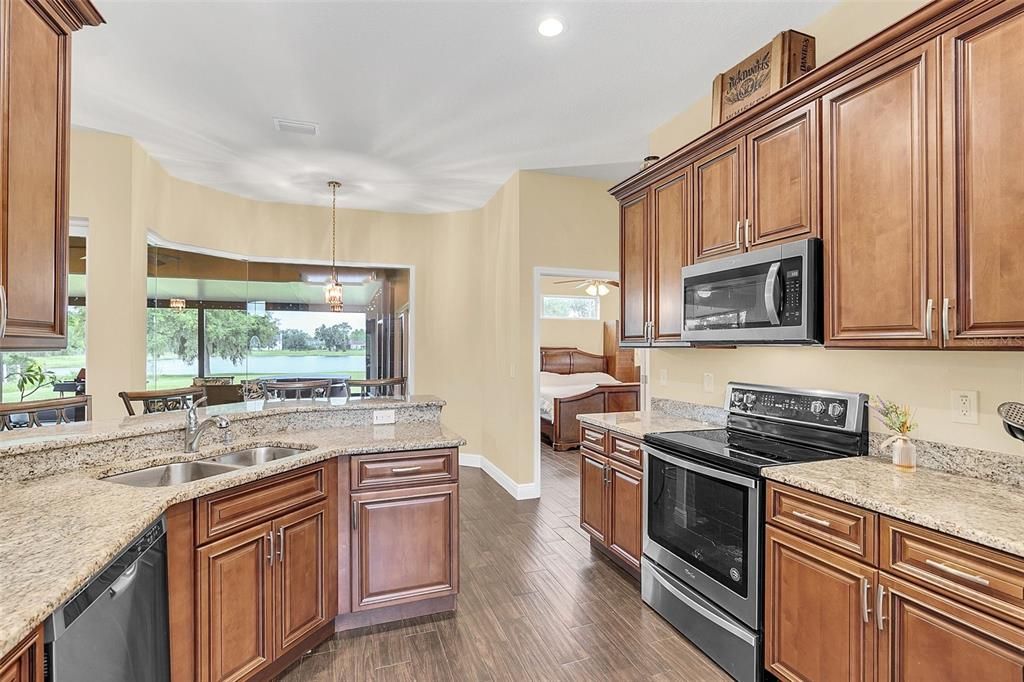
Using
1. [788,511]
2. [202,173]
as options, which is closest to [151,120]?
[202,173]

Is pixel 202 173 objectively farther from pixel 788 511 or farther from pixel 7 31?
pixel 788 511

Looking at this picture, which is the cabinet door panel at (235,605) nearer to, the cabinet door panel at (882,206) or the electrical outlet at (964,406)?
the cabinet door panel at (882,206)

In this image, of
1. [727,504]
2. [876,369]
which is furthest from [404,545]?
[876,369]

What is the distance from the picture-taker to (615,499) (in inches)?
124

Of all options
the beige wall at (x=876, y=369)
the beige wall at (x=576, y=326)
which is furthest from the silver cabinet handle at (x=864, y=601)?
the beige wall at (x=576, y=326)

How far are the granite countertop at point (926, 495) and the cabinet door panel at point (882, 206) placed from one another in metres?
0.50

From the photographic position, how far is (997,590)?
1.37 meters

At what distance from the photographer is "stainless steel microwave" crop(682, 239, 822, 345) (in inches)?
84.9

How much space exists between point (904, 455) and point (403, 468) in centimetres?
216

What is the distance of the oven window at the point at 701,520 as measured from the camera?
86.3 inches

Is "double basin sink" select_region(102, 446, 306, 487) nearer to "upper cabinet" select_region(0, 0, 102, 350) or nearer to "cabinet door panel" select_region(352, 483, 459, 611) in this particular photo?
"cabinet door panel" select_region(352, 483, 459, 611)

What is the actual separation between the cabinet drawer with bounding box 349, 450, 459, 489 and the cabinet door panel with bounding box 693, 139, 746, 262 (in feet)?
5.84

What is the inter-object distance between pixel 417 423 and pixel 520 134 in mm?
2290

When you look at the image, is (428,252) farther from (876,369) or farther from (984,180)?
(984,180)
